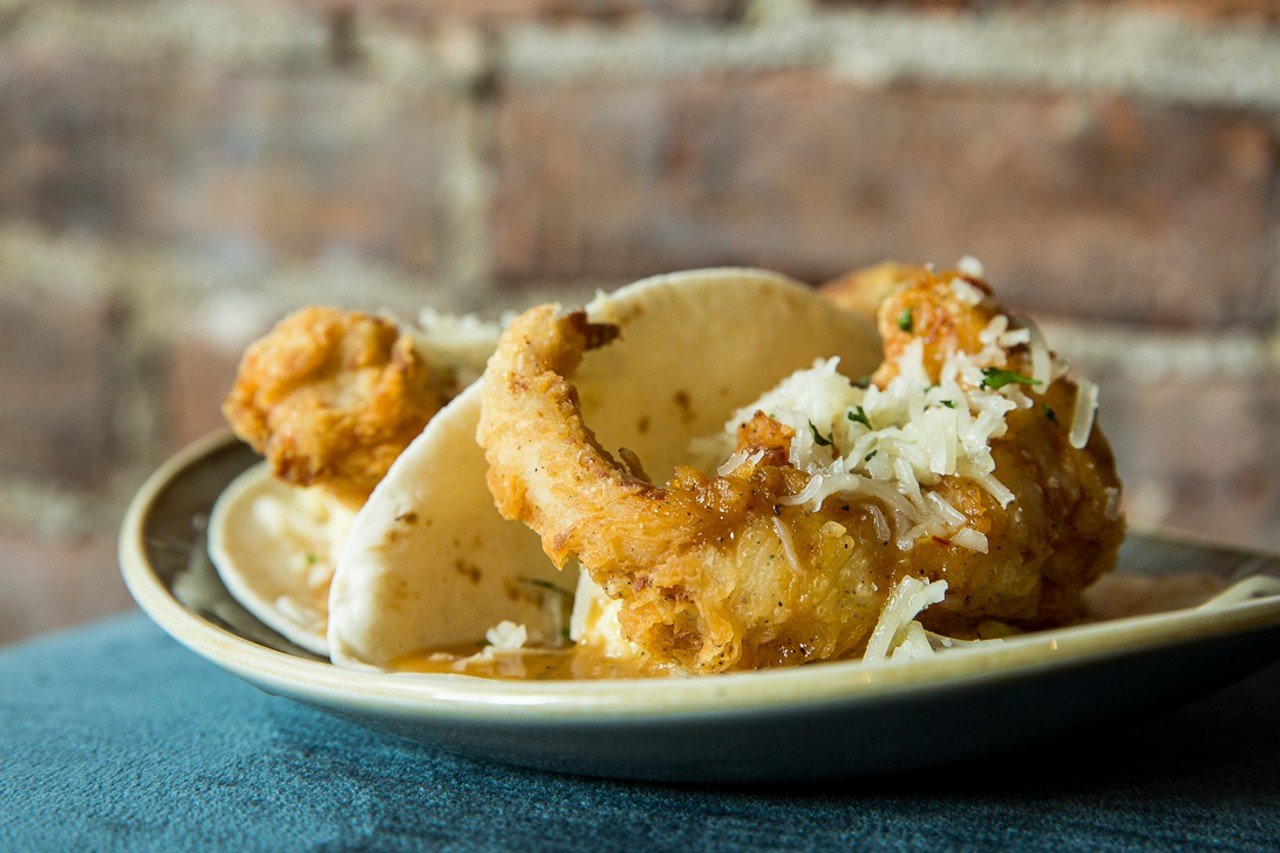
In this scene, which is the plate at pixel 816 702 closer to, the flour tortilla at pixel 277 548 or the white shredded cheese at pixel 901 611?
the white shredded cheese at pixel 901 611

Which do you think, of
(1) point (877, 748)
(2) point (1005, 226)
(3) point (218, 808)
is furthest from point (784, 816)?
(2) point (1005, 226)

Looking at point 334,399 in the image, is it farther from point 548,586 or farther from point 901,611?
point 901,611

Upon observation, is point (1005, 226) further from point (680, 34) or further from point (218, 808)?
point (218, 808)

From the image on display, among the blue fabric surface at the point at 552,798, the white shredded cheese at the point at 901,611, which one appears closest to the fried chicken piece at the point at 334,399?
the blue fabric surface at the point at 552,798

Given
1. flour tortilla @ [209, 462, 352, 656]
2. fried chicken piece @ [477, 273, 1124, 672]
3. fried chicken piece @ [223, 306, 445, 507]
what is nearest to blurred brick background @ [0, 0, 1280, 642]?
flour tortilla @ [209, 462, 352, 656]

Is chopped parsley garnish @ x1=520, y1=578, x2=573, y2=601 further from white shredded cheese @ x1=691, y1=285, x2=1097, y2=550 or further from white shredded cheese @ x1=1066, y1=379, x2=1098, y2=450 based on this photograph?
white shredded cheese @ x1=1066, y1=379, x2=1098, y2=450
